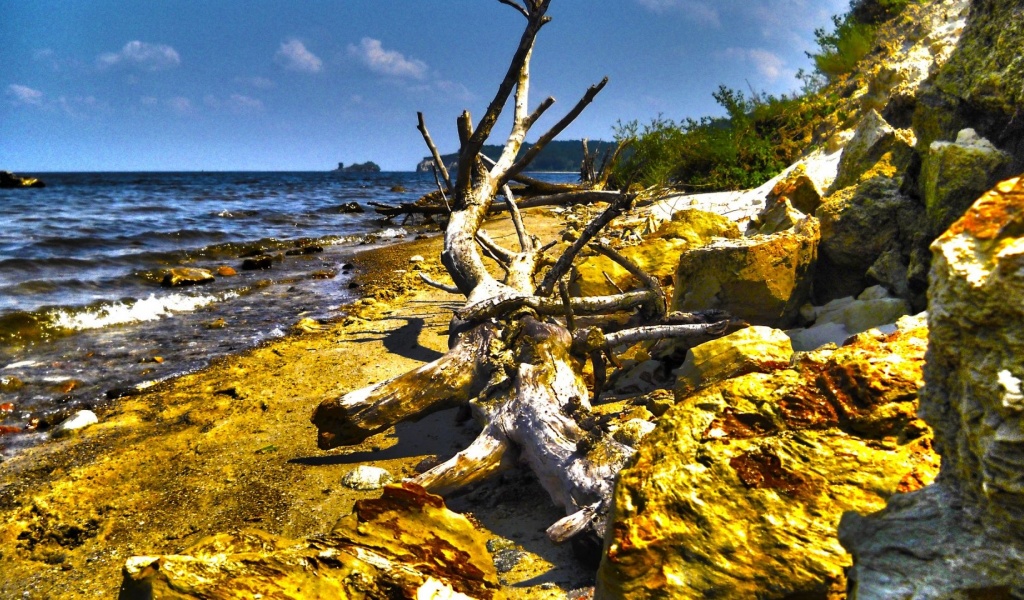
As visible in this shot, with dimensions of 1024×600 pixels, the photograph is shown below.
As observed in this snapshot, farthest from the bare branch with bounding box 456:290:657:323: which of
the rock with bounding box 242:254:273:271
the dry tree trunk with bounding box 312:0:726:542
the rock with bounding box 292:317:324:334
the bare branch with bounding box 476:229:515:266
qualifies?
the rock with bounding box 242:254:273:271

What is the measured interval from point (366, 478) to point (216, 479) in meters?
1.01

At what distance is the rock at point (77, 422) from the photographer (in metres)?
4.45

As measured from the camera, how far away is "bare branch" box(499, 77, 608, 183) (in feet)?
20.9

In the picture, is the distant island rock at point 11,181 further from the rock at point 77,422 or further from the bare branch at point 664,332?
the bare branch at point 664,332

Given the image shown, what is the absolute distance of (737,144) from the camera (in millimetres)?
11516

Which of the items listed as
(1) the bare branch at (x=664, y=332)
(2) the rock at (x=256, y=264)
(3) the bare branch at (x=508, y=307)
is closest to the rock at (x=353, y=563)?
(3) the bare branch at (x=508, y=307)

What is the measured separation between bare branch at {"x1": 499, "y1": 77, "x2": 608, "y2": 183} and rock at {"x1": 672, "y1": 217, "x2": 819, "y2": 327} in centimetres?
268

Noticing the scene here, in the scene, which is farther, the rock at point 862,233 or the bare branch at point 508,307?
the bare branch at point 508,307

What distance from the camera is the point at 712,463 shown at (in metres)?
1.89

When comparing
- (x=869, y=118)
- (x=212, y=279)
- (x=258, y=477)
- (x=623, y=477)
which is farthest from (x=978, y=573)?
(x=212, y=279)

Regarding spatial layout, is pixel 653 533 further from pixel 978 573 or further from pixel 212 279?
pixel 212 279

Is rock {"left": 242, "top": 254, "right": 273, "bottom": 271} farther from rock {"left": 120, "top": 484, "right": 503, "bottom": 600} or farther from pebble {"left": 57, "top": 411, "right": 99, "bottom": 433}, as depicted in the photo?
rock {"left": 120, "top": 484, "right": 503, "bottom": 600}

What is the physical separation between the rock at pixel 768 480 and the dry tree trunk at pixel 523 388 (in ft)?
2.16

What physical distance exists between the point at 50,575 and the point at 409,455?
1.91 meters
